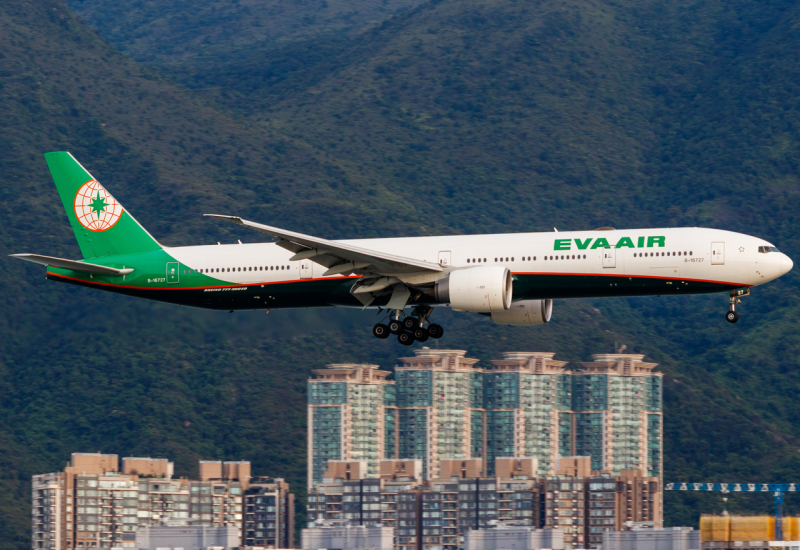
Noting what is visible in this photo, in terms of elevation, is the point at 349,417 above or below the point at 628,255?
below

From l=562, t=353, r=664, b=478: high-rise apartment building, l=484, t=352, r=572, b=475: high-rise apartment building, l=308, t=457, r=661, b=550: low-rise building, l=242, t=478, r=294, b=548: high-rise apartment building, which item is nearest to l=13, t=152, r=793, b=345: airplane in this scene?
l=308, t=457, r=661, b=550: low-rise building

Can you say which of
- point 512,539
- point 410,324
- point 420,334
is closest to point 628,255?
point 420,334

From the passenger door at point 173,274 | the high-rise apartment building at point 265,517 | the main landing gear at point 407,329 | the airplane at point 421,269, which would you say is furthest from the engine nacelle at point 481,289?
the high-rise apartment building at point 265,517

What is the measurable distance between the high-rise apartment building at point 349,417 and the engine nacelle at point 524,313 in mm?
107389

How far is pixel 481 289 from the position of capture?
162 feet

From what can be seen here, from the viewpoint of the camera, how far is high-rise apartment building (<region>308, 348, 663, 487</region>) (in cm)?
16562

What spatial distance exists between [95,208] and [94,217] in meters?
0.48

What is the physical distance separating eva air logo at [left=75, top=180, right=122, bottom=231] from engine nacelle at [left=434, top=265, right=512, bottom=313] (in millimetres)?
16254

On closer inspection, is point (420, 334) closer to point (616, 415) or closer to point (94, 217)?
point (94, 217)

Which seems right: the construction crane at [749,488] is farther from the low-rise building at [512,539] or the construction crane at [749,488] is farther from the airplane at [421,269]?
the airplane at [421,269]

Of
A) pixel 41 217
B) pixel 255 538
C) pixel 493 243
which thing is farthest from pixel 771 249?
pixel 41 217

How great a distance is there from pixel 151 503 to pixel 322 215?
199 ft

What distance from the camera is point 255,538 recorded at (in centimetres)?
15038

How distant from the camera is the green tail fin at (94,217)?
2245 inches
